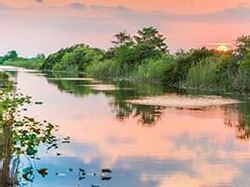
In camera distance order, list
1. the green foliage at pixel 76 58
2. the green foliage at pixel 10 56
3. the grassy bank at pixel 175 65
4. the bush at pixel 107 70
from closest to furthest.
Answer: the grassy bank at pixel 175 65, the bush at pixel 107 70, the green foliage at pixel 76 58, the green foliage at pixel 10 56

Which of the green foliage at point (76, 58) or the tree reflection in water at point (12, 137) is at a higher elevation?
the green foliage at point (76, 58)

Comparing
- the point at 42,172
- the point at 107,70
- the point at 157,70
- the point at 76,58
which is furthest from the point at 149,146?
the point at 76,58

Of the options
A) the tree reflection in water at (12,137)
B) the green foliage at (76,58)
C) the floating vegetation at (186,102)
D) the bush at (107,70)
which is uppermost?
the green foliage at (76,58)

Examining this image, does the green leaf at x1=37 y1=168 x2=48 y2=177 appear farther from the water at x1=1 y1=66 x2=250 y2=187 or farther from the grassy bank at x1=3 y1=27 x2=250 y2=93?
the grassy bank at x1=3 y1=27 x2=250 y2=93

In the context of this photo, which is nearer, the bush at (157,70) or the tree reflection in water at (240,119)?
the tree reflection in water at (240,119)

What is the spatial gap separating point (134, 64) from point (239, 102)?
2318cm

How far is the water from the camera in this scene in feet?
27.3

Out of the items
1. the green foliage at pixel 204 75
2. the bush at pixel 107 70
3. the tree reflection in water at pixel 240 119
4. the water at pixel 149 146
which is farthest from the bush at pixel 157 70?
the water at pixel 149 146

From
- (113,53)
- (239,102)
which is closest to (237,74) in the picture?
(239,102)

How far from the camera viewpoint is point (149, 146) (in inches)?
441

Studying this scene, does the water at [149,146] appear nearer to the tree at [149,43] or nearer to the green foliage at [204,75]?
the green foliage at [204,75]

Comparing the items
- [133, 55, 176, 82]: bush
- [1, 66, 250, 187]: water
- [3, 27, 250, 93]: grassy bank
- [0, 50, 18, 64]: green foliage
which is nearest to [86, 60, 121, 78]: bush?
[3, 27, 250, 93]: grassy bank

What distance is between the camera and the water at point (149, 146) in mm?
8328

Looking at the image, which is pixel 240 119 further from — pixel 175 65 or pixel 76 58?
pixel 76 58
